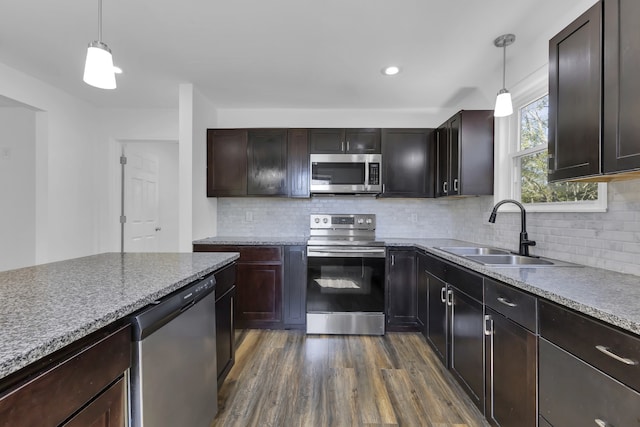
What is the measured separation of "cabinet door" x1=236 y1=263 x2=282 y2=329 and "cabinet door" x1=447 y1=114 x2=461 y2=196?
1.86 meters

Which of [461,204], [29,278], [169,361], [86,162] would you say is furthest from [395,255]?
[86,162]

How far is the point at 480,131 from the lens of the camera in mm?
2561

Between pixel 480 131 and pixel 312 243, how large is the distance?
1.86 m

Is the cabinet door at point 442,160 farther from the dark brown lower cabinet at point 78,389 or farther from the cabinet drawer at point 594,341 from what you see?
the dark brown lower cabinet at point 78,389

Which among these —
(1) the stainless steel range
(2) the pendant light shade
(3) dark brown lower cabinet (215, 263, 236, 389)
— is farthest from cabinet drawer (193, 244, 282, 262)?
(2) the pendant light shade

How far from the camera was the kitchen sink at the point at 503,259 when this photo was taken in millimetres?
1684

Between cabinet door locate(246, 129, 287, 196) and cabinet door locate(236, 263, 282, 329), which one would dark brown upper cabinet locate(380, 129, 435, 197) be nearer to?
cabinet door locate(246, 129, 287, 196)

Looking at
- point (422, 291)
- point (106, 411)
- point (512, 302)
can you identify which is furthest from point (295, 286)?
point (106, 411)

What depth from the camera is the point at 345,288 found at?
2826 mm

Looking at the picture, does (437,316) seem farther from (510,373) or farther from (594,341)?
(594,341)

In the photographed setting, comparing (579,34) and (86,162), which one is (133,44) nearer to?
(86,162)

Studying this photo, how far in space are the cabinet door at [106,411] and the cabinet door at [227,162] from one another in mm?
2417

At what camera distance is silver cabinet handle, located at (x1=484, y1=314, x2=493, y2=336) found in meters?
1.56

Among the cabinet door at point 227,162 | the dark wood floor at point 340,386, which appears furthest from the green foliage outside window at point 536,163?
the cabinet door at point 227,162
